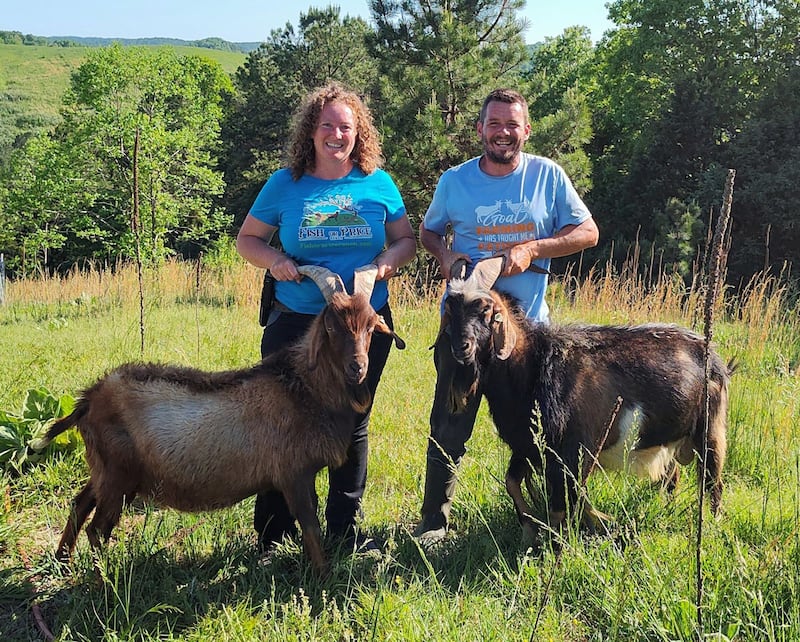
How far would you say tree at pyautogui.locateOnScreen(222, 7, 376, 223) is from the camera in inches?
1219

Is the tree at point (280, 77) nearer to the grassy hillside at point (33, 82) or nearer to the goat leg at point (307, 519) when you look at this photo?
the grassy hillside at point (33, 82)

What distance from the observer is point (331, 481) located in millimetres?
3621

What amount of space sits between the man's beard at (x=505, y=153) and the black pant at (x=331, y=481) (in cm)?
102

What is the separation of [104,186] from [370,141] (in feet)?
77.2

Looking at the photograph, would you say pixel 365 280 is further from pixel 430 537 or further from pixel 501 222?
pixel 430 537

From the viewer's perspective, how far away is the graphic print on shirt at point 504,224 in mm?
3459

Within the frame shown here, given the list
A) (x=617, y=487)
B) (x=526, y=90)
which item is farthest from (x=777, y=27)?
(x=617, y=487)

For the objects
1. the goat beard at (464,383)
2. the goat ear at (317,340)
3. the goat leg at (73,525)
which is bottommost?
the goat leg at (73,525)

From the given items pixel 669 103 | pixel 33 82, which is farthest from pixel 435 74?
pixel 33 82

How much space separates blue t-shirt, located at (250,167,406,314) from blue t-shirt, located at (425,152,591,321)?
0.43m

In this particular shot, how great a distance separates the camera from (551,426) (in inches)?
133

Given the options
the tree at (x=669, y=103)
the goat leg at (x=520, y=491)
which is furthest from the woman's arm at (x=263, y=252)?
the tree at (x=669, y=103)

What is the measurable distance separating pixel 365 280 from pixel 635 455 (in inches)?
72.3

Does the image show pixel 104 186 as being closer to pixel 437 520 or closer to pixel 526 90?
pixel 526 90
